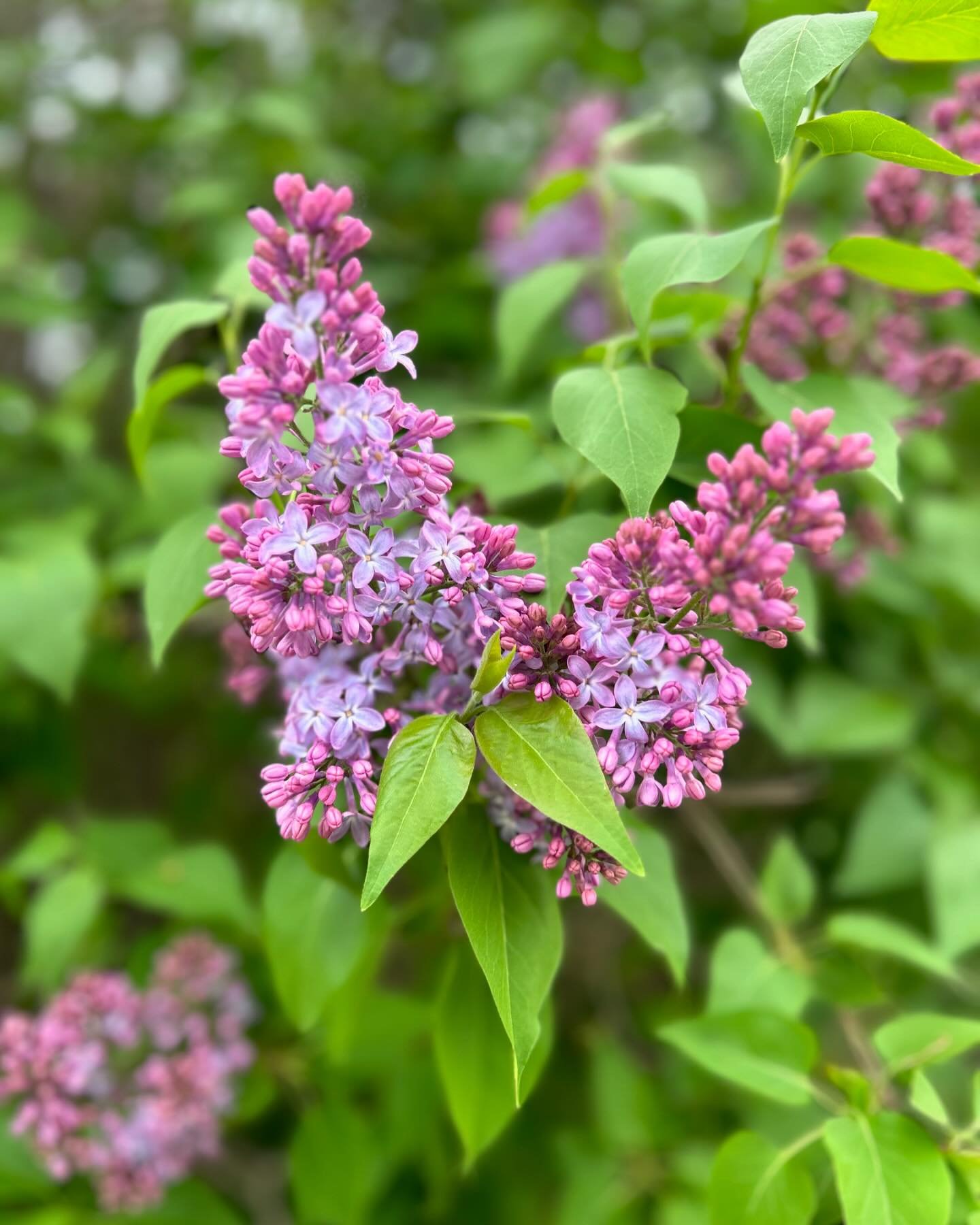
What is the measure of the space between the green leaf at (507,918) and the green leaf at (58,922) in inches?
39.0

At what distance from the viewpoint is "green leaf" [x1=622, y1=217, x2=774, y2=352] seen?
3.45 ft

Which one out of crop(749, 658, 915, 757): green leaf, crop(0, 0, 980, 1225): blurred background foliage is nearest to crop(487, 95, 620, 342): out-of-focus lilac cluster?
crop(0, 0, 980, 1225): blurred background foliage

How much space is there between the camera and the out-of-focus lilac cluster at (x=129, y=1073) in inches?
61.8

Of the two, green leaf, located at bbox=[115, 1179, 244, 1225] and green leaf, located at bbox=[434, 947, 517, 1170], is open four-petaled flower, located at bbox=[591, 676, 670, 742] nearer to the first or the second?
green leaf, located at bbox=[434, 947, 517, 1170]

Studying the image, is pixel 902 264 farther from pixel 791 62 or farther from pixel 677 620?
pixel 677 620

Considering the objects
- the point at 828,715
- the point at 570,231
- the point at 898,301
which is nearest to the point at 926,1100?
the point at 828,715

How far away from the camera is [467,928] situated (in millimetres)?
881

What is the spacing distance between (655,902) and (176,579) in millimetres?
649

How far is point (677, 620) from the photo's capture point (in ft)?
2.95

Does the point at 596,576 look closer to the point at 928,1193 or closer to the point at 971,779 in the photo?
the point at 928,1193

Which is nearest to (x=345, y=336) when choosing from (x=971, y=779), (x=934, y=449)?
(x=934, y=449)

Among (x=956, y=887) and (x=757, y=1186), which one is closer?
(x=757, y=1186)

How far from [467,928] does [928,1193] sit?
0.58 metres

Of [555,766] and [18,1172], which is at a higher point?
[555,766]
